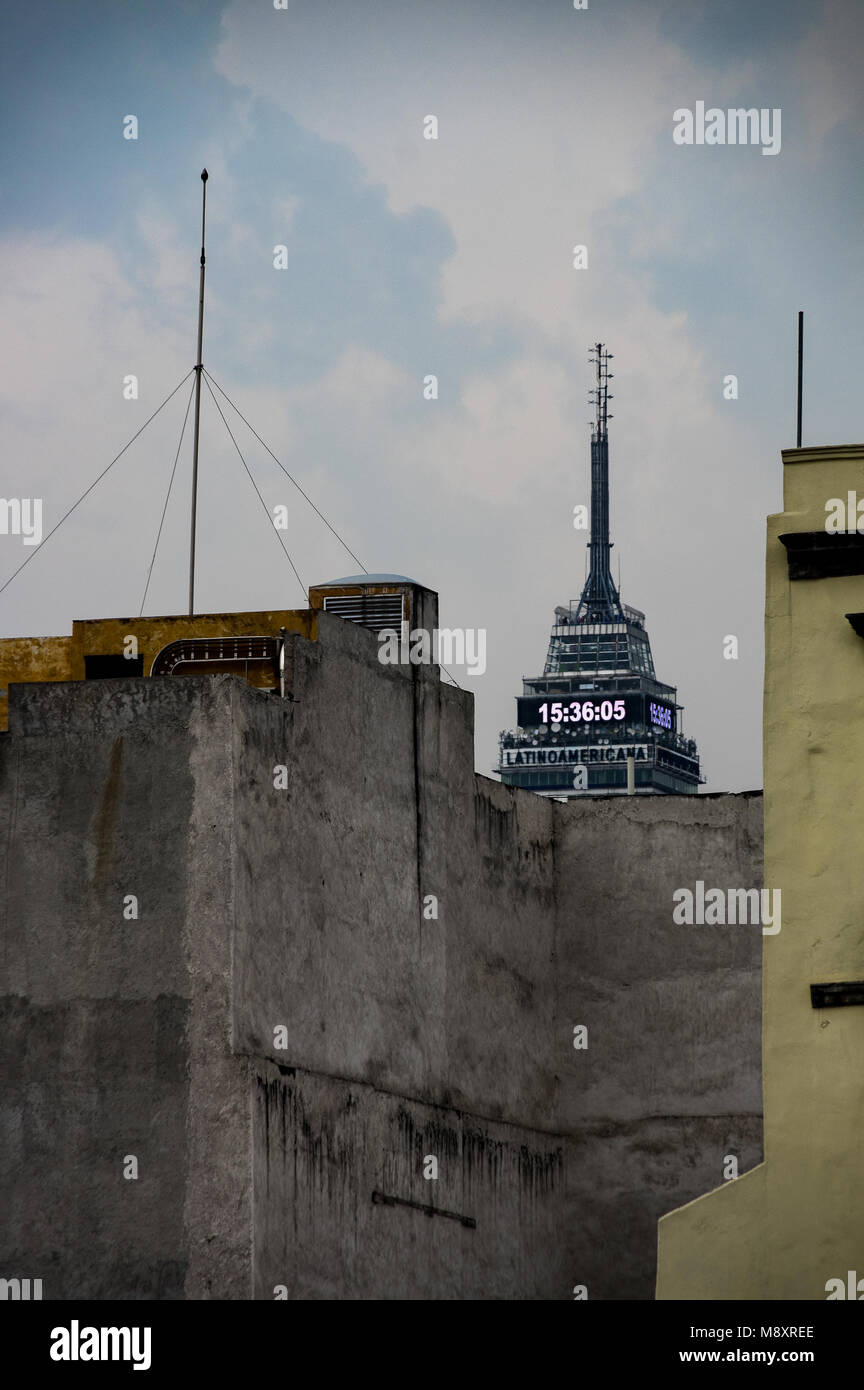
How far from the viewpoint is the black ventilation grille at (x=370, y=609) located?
37625 millimetres

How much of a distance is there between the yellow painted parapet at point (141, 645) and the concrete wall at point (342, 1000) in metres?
1.44

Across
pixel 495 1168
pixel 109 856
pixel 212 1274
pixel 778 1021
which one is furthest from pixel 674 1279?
pixel 495 1168

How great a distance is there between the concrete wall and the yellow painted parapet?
1.44 metres

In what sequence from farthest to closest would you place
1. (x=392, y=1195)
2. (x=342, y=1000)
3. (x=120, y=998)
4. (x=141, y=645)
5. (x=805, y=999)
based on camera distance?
(x=141, y=645), (x=392, y=1195), (x=342, y=1000), (x=120, y=998), (x=805, y=999)

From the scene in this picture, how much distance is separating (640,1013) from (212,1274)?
1085 cm

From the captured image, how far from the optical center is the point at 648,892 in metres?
39.7

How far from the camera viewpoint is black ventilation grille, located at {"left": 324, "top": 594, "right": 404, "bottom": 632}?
37.6m

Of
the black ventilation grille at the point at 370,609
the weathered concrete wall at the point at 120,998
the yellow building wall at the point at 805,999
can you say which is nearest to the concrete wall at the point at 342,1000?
the weathered concrete wall at the point at 120,998

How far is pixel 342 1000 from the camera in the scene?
33.3m

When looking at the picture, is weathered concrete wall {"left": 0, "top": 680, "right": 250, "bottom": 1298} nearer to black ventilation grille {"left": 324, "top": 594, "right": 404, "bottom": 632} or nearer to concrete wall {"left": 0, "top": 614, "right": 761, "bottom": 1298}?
concrete wall {"left": 0, "top": 614, "right": 761, "bottom": 1298}

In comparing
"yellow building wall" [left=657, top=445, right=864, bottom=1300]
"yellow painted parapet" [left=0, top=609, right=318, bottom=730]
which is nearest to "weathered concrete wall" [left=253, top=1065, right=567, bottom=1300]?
"yellow painted parapet" [left=0, top=609, right=318, bottom=730]

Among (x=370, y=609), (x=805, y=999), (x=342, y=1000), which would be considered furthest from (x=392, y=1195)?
(x=805, y=999)

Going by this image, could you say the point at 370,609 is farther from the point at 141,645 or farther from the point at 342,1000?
the point at 342,1000

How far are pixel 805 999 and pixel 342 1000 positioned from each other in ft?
37.0
